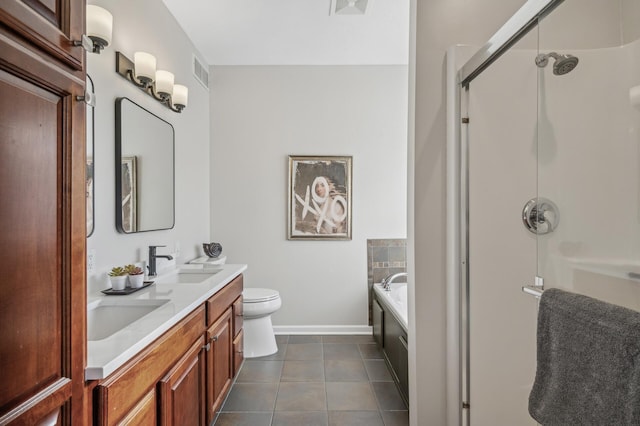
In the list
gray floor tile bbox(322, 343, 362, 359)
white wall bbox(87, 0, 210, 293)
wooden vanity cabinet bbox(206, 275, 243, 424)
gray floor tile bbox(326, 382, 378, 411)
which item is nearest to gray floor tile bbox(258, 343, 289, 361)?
gray floor tile bbox(322, 343, 362, 359)

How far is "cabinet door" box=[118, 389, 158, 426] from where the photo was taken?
1.12 metres

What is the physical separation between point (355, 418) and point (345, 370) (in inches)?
24.8

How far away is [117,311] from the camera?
1.62 meters

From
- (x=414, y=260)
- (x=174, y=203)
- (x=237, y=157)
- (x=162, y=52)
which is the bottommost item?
(x=414, y=260)

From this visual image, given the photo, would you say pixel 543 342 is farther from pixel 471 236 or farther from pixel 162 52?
pixel 162 52

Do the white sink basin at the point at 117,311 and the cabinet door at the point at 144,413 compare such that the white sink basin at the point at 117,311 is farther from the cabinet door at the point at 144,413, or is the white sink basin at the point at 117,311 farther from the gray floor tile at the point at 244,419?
the gray floor tile at the point at 244,419

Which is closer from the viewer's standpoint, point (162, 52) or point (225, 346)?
point (225, 346)

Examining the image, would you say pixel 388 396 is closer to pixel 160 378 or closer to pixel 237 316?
pixel 237 316

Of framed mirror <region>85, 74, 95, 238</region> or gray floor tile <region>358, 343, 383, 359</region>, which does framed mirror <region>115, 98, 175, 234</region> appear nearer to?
framed mirror <region>85, 74, 95, 238</region>

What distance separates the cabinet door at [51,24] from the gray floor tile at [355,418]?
2.14 meters

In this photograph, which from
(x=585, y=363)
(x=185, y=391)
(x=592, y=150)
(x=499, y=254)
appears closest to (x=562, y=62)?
(x=592, y=150)

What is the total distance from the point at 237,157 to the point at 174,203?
1043mm

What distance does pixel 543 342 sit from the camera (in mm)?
1129

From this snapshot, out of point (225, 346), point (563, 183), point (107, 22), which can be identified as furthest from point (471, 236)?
point (107, 22)
